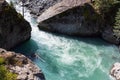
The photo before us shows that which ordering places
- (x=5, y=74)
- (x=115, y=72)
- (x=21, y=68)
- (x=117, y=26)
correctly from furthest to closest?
1. (x=117, y=26)
2. (x=115, y=72)
3. (x=21, y=68)
4. (x=5, y=74)

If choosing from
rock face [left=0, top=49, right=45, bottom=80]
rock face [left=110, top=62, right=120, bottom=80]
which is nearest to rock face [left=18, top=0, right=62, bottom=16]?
rock face [left=110, top=62, right=120, bottom=80]

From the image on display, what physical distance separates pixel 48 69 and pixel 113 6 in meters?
12.9

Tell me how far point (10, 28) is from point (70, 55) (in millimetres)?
7117

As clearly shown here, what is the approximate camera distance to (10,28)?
27266 mm

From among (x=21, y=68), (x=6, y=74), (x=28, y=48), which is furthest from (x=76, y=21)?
(x=6, y=74)

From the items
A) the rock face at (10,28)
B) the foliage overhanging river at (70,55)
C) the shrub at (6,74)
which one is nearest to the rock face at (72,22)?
the foliage overhanging river at (70,55)

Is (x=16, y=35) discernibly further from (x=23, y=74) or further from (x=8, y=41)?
(x=23, y=74)

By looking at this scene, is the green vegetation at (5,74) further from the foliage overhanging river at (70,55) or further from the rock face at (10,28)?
the rock face at (10,28)

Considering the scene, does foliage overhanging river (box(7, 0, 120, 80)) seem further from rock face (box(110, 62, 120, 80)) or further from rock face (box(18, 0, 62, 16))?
rock face (box(18, 0, 62, 16))

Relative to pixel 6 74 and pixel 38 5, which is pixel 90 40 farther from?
pixel 6 74

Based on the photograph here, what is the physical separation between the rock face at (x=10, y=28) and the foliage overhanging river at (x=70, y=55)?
54.6 inches

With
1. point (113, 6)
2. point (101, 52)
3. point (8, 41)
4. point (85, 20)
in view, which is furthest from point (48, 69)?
point (113, 6)

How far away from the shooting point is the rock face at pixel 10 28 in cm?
2628

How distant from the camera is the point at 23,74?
11922mm
